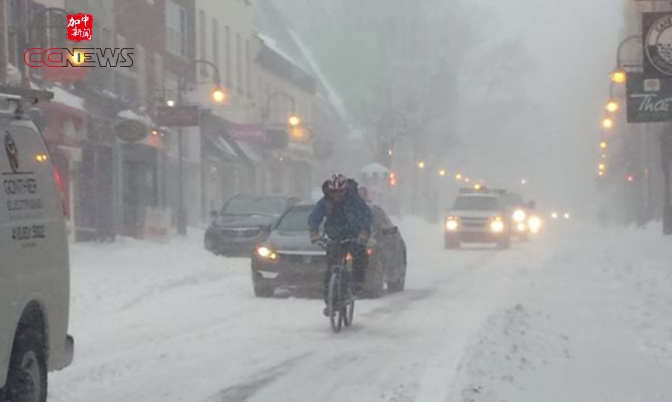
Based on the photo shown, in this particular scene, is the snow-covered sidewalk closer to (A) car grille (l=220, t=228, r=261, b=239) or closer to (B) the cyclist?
(B) the cyclist

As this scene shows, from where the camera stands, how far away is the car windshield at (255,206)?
119 feet

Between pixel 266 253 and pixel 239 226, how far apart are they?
47.8 feet

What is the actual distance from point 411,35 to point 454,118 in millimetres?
9227

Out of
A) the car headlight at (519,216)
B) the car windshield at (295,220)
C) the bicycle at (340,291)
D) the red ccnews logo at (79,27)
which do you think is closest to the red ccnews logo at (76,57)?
the red ccnews logo at (79,27)

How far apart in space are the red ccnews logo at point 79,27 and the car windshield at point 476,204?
1444cm

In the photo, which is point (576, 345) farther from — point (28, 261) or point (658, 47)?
point (658, 47)

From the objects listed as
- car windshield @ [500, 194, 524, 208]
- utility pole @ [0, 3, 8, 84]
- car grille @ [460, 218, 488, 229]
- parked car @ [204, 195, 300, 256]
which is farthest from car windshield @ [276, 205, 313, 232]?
car windshield @ [500, 194, 524, 208]

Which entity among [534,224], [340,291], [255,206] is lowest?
[534,224]

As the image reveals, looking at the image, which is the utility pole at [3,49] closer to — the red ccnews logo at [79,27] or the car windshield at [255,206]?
the red ccnews logo at [79,27]

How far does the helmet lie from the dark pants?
67cm

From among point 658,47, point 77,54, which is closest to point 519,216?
point 77,54

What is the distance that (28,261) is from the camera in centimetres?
878

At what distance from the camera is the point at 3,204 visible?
27.5ft

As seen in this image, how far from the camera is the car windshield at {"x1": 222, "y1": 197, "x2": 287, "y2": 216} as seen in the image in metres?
36.4
